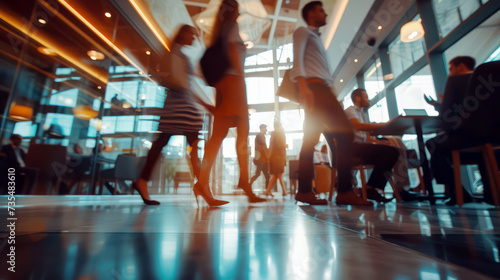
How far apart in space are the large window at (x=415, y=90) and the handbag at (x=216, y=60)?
3645mm

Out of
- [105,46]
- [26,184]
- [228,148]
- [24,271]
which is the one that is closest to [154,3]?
[105,46]

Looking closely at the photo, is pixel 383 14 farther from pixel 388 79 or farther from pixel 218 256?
pixel 218 256

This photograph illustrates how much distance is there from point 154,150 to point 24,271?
5.45 feet

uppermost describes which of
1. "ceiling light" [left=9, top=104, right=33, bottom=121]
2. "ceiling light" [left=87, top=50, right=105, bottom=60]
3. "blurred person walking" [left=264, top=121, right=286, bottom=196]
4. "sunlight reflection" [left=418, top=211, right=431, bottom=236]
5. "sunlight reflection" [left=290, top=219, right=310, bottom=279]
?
"ceiling light" [left=87, top=50, right=105, bottom=60]

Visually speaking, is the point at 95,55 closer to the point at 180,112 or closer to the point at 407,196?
the point at 180,112

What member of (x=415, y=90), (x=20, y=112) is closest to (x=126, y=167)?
(x=20, y=112)

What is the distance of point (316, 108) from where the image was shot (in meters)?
1.75

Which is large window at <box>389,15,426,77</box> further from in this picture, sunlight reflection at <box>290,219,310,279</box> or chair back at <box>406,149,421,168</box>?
sunlight reflection at <box>290,219,310,279</box>

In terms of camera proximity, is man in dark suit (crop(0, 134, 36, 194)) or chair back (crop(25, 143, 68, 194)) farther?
chair back (crop(25, 143, 68, 194))

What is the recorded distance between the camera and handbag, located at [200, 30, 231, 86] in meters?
1.63

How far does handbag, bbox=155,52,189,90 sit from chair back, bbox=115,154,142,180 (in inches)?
91.3

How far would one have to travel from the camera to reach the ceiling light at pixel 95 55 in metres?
3.63

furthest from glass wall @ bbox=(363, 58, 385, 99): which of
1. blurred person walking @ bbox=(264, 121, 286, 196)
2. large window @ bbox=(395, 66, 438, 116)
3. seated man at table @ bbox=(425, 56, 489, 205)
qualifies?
seated man at table @ bbox=(425, 56, 489, 205)

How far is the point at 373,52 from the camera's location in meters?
5.51
